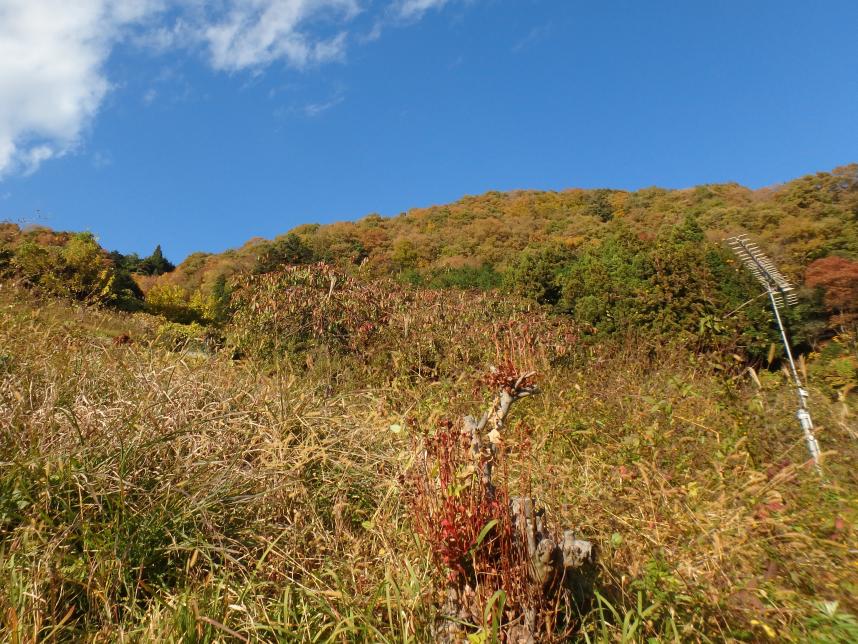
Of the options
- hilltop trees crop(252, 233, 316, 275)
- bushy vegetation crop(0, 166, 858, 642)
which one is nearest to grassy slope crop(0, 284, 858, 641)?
bushy vegetation crop(0, 166, 858, 642)

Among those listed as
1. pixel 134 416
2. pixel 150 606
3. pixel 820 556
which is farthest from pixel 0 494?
pixel 820 556

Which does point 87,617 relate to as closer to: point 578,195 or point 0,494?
point 0,494

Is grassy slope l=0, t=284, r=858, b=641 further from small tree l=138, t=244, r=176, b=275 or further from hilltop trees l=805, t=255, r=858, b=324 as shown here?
small tree l=138, t=244, r=176, b=275

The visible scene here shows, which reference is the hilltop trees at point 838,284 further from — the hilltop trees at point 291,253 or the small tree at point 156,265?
the small tree at point 156,265

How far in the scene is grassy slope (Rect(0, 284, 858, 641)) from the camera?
188cm

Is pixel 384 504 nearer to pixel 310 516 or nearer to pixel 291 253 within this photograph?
pixel 310 516

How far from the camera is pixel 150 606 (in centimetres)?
196

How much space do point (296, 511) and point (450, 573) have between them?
3.46 ft

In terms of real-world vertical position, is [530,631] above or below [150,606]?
below

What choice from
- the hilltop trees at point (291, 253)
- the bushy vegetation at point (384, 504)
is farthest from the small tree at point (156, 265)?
the bushy vegetation at point (384, 504)

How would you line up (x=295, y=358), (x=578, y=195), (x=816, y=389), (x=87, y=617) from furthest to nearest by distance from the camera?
1. (x=578, y=195)
2. (x=295, y=358)
3. (x=816, y=389)
4. (x=87, y=617)

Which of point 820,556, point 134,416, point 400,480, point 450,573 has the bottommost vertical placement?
point 820,556

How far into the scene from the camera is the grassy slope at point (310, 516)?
1883mm

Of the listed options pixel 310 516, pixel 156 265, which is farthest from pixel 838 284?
pixel 156 265
